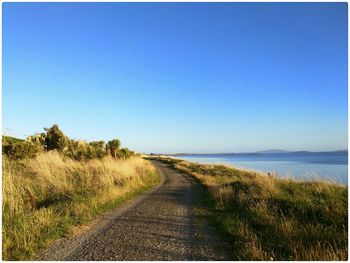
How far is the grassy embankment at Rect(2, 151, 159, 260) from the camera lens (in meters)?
6.92

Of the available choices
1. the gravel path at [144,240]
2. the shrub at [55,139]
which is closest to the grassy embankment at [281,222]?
the gravel path at [144,240]

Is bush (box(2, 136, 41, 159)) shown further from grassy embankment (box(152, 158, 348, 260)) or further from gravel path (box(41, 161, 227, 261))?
grassy embankment (box(152, 158, 348, 260))

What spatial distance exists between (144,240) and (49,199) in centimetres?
549

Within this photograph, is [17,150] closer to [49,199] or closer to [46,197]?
[46,197]

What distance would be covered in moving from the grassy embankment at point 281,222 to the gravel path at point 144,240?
1.90 ft

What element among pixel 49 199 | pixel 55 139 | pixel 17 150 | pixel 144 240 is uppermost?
pixel 55 139

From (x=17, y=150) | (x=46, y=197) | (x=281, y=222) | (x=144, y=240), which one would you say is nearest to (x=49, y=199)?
(x=46, y=197)

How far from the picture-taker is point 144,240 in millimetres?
7465

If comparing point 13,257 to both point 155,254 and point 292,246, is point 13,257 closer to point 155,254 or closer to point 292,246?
point 155,254

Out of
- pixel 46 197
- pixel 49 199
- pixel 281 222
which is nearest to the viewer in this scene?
pixel 281 222

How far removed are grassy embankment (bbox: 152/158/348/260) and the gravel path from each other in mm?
578

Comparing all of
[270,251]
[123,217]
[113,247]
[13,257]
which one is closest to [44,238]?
[13,257]

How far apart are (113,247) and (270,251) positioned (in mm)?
3162

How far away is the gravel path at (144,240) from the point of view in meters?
6.44
